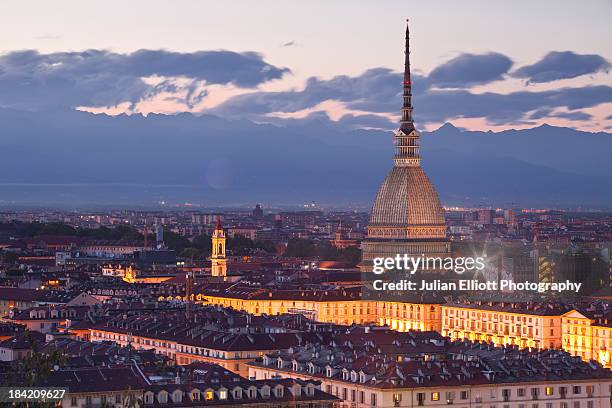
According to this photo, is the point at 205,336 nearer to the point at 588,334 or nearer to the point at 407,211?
the point at 588,334

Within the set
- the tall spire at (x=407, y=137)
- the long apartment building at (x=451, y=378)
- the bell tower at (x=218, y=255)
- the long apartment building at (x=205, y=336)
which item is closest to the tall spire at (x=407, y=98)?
the tall spire at (x=407, y=137)

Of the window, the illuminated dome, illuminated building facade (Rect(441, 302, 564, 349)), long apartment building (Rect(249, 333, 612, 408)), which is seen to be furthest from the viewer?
the illuminated dome

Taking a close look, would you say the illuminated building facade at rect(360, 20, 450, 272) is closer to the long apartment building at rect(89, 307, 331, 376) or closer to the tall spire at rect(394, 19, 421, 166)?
the tall spire at rect(394, 19, 421, 166)

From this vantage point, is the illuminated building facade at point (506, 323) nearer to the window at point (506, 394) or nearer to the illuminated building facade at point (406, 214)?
the window at point (506, 394)

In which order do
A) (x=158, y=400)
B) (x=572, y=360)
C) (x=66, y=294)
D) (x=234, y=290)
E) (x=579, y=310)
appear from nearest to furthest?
(x=158, y=400)
(x=572, y=360)
(x=579, y=310)
(x=66, y=294)
(x=234, y=290)

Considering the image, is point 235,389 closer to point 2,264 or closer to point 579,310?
point 579,310

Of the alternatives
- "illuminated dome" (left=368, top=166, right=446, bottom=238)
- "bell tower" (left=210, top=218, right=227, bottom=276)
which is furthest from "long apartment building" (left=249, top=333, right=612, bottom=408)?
"illuminated dome" (left=368, top=166, right=446, bottom=238)

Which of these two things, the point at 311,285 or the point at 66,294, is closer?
the point at 66,294

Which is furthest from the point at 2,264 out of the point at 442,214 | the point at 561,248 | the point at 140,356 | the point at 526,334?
the point at 140,356
